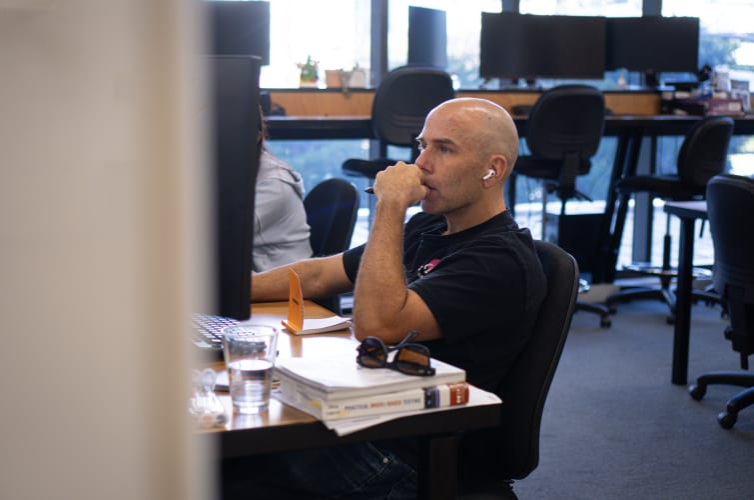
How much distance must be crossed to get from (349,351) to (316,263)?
2.36 ft

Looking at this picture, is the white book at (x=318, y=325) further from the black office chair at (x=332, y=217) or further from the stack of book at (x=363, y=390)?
the black office chair at (x=332, y=217)

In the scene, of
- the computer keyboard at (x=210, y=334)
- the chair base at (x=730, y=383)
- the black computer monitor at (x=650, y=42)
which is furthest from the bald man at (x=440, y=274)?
the black computer monitor at (x=650, y=42)

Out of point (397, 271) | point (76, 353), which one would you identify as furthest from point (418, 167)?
point (76, 353)

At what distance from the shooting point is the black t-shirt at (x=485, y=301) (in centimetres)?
159

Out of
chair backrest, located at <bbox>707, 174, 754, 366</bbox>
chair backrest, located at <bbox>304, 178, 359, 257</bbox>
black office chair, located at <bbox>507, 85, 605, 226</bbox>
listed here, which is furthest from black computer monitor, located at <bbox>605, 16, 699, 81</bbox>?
chair backrest, located at <bbox>304, 178, 359, 257</bbox>

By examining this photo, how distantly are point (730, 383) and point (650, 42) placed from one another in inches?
110

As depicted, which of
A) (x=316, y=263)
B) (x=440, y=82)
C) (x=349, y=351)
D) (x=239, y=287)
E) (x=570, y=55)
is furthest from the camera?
(x=570, y=55)

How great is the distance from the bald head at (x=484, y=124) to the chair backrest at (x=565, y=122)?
2.78 metres

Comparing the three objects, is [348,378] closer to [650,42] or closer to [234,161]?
[234,161]

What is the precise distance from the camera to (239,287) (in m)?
1.21

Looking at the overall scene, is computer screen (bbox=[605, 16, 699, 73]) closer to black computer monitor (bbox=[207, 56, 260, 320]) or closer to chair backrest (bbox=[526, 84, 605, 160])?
chair backrest (bbox=[526, 84, 605, 160])

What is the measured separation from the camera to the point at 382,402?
113cm

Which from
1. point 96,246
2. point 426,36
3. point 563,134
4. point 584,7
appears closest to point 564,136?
point 563,134

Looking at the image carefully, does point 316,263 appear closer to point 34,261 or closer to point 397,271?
point 397,271
